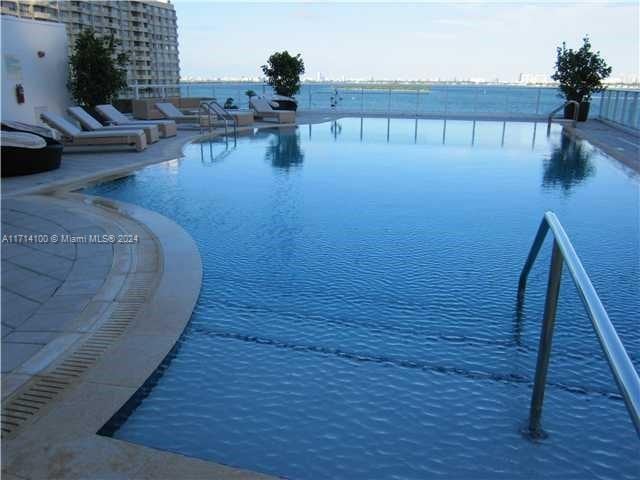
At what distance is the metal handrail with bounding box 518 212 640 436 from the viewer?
1342 millimetres

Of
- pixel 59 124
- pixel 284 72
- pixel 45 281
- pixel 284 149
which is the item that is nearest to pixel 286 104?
pixel 284 72

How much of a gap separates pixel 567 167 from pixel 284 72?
14.2 meters

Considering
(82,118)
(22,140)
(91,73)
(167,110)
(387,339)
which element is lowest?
(387,339)

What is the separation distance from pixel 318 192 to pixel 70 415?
529 centimetres

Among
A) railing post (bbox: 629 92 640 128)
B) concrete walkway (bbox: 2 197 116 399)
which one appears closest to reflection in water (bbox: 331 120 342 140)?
railing post (bbox: 629 92 640 128)

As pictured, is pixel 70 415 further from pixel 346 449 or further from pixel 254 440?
pixel 346 449

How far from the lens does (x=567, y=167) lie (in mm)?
9516

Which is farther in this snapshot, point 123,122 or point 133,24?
point 133,24

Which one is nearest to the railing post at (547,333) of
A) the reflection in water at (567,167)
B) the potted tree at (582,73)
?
the reflection in water at (567,167)

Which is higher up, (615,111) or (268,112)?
(615,111)

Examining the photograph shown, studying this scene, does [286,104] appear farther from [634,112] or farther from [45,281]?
[45,281]

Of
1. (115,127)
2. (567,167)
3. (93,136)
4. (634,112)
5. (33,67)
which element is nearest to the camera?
(567,167)

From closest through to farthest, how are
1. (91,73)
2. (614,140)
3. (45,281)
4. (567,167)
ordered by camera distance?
(45,281) < (567,167) < (614,140) < (91,73)

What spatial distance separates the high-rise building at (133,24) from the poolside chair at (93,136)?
71.0 meters
